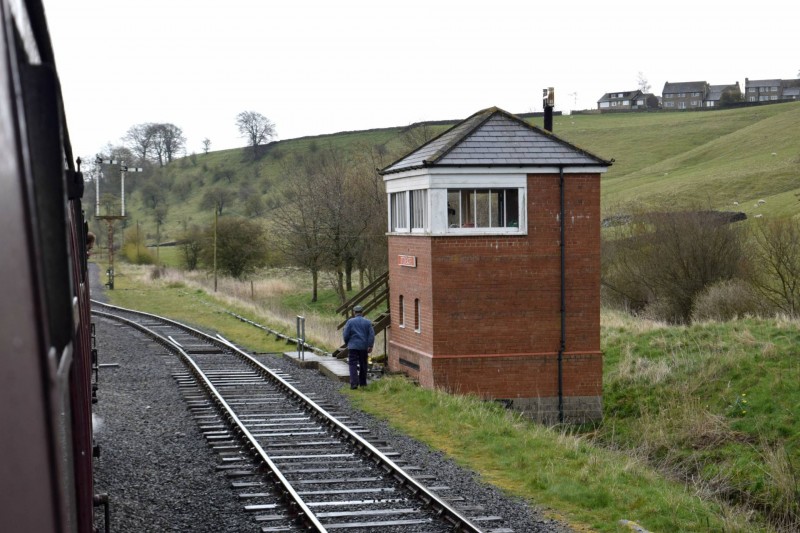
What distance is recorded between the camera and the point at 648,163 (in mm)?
89125

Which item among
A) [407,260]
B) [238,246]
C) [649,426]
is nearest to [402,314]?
[407,260]

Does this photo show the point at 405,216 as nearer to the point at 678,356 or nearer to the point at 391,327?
the point at 391,327

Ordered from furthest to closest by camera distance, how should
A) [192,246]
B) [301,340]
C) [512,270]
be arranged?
[192,246], [301,340], [512,270]

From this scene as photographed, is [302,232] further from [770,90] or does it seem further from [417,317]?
[770,90]

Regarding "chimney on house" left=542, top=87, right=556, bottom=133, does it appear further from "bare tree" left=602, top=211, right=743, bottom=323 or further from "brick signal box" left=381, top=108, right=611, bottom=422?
"bare tree" left=602, top=211, right=743, bottom=323

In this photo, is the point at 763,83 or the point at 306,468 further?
the point at 763,83

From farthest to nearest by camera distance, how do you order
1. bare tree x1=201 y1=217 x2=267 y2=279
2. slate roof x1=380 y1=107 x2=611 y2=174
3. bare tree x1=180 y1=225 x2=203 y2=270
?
bare tree x1=180 y1=225 x2=203 y2=270, bare tree x1=201 y1=217 x2=267 y2=279, slate roof x1=380 y1=107 x2=611 y2=174

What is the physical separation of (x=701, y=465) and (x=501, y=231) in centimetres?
623

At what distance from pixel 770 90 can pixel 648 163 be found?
70.9 m

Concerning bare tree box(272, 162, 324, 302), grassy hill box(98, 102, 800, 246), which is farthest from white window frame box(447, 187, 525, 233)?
grassy hill box(98, 102, 800, 246)

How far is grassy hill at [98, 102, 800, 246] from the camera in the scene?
6406cm

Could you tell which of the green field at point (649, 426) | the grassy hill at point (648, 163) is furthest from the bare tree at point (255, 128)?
the green field at point (649, 426)

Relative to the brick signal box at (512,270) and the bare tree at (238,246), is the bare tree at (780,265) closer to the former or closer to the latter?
the brick signal box at (512,270)

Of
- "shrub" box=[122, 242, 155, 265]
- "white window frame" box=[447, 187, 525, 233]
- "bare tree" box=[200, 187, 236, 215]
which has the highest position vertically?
"bare tree" box=[200, 187, 236, 215]
